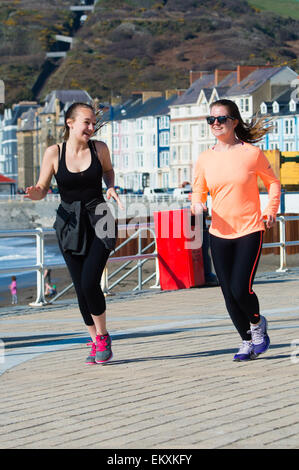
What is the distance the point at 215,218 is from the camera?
21.1 ft

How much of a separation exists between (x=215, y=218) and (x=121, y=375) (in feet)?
4.02

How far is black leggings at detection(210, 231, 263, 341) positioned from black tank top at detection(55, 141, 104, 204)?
2.89 ft

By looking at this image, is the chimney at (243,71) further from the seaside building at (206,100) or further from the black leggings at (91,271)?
the black leggings at (91,271)

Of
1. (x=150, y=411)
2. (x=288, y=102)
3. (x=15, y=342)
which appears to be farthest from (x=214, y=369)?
(x=288, y=102)

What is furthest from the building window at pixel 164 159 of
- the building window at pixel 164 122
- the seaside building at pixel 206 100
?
the building window at pixel 164 122

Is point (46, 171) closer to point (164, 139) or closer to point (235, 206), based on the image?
point (235, 206)

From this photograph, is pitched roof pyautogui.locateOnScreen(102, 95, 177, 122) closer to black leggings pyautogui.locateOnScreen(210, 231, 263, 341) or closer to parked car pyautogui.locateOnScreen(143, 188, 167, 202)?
parked car pyautogui.locateOnScreen(143, 188, 167, 202)

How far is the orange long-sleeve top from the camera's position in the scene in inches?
251

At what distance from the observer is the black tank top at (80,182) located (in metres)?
6.40

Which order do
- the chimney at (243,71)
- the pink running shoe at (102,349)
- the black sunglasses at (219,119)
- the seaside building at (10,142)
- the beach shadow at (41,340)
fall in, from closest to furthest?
the black sunglasses at (219,119)
the pink running shoe at (102,349)
the beach shadow at (41,340)
the chimney at (243,71)
the seaside building at (10,142)

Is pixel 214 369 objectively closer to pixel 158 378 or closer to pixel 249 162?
pixel 158 378

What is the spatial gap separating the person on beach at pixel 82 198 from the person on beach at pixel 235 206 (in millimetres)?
653

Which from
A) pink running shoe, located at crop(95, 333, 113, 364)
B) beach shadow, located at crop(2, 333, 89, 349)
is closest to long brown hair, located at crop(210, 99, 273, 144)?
pink running shoe, located at crop(95, 333, 113, 364)
